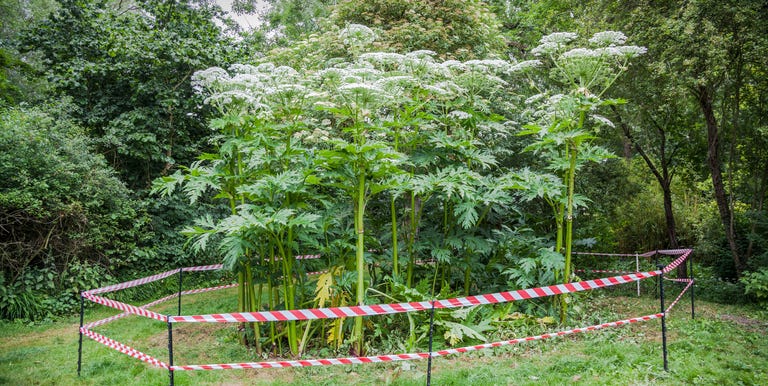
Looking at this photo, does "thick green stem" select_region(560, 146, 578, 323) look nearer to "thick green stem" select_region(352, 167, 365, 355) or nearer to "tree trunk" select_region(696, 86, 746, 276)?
"thick green stem" select_region(352, 167, 365, 355)

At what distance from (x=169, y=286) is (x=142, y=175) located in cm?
294

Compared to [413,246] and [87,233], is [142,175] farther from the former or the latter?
[413,246]

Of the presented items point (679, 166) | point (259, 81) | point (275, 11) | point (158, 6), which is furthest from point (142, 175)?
point (275, 11)

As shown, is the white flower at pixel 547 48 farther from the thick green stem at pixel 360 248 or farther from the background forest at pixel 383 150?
the thick green stem at pixel 360 248

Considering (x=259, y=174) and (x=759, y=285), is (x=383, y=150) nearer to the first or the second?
(x=259, y=174)

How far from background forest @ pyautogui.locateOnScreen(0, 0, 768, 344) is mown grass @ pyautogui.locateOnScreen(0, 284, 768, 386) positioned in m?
0.65

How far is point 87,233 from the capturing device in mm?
8609

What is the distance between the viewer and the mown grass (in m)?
4.50

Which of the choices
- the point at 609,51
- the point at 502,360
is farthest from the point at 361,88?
the point at 502,360

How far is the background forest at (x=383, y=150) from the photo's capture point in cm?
530

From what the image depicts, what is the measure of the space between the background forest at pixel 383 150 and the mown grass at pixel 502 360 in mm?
653

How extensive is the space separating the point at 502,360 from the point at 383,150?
8.95 ft

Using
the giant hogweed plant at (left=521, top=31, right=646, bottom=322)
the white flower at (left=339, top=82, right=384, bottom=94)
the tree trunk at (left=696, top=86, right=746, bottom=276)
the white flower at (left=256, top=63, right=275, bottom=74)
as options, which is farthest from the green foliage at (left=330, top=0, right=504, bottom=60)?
the white flower at (left=339, top=82, right=384, bottom=94)

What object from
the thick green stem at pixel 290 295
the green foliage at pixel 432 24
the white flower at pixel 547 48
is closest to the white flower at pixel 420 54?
the white flower at pixel 547 48
